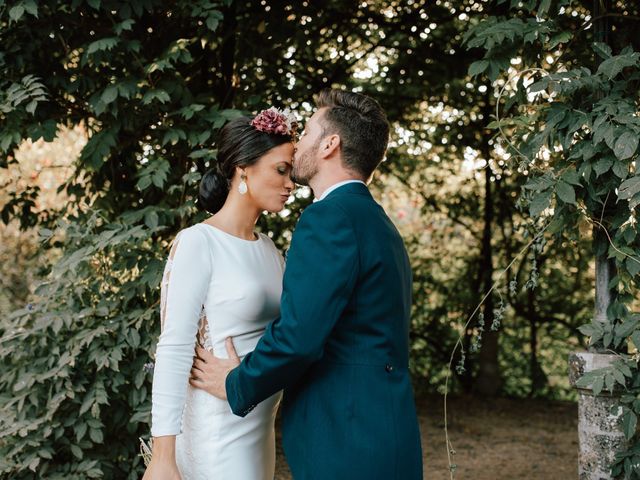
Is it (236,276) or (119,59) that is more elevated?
(119,59)

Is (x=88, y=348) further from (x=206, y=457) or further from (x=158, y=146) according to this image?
(x=206, y=457)

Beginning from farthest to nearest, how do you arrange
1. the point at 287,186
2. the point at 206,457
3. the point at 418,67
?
1. the point at 418,67
2. the point at 287,186
3. the point at 206,457

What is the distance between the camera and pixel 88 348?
340 cm

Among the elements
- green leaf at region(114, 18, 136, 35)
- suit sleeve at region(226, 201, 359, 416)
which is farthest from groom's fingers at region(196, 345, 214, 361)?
green leaf at region(114, 18, 136, 35)

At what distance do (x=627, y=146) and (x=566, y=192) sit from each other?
272mm

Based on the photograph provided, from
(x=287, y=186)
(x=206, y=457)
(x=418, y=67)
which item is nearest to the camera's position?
(x=206, y=457)

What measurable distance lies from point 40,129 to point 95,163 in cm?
34

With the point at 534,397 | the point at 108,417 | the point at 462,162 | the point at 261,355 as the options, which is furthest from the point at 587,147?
the point at 534,397

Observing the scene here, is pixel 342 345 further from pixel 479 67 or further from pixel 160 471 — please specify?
pixel 479 67

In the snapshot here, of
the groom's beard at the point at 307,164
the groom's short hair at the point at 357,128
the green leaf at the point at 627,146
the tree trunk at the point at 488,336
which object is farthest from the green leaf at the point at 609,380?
the tree trunk at the point at 488,336

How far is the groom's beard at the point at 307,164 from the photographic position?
6.46ft

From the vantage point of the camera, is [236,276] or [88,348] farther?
[88,348]

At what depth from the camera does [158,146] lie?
384 cm

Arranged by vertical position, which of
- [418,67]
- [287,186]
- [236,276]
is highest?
[418,67]
